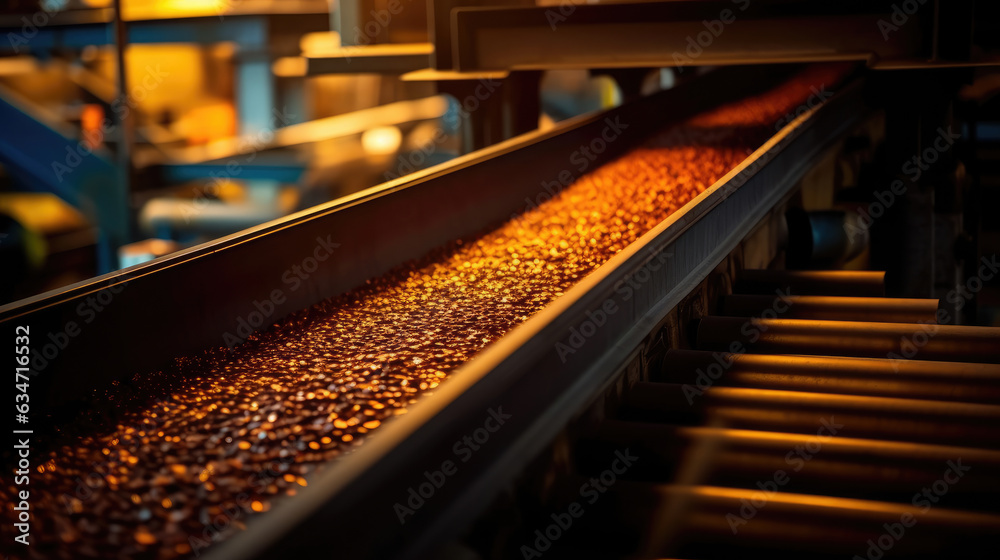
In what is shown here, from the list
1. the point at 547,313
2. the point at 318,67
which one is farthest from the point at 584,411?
the point at 318,67

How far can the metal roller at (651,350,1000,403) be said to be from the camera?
6.42ft

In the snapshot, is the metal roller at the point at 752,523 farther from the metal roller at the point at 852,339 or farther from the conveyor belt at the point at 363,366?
the metal roller at the point at 852,339

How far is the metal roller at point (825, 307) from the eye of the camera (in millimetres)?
Answer: 2449

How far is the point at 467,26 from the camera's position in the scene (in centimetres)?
506

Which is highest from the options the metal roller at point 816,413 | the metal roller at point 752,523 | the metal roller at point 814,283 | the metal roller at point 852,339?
the metal roller at point 814,283

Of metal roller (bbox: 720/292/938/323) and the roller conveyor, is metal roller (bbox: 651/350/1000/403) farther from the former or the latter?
metal roller (bbox: 720/292/938/323)

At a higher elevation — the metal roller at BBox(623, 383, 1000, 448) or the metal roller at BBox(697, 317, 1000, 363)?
the metal roller at BBox(697, 317, 1000, 363)

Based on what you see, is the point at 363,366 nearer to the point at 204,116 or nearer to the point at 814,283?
the point at 814,283

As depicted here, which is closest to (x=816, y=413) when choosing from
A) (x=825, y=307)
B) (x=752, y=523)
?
(x=752, y=523)

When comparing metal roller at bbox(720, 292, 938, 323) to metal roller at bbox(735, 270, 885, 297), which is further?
metal roller at bbox(735, 270, 885, 297)

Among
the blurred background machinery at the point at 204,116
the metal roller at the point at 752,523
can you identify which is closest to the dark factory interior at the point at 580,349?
the metal roller at the point at 752,523

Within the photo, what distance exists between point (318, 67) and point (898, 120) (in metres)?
3.67

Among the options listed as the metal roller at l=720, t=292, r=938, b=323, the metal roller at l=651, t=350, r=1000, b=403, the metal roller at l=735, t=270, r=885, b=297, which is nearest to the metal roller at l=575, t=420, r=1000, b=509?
the metal roller at l=651, t=350, r=1000, b=403

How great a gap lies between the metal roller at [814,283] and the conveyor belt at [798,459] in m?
0.49
